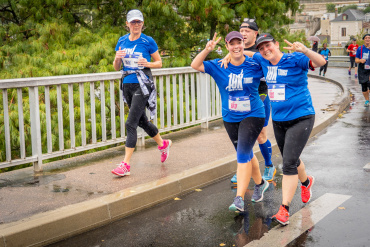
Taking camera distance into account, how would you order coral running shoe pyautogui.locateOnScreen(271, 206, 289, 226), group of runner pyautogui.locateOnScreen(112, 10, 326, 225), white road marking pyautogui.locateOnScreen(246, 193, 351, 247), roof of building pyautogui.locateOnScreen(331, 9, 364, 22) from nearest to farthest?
white road marking pyautogui.locateOnScreen(246, 193, 351, 247)
coral running shoe pyautogui.locateOnScreen(271, 206, 289, 226)
group of runner pyautogui.locateOnScreen(112, 10, 326, 225)
roof of building pyautogui.locateOnScreen(331, 9, 364, 22)

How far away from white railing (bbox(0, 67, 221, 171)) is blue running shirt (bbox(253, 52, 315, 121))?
9.76ft

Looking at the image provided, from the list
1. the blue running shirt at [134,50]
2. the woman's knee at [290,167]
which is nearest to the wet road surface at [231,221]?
the woman's knee at [290,167]

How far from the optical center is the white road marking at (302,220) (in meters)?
4.52

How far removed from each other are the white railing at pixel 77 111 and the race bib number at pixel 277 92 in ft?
9.65

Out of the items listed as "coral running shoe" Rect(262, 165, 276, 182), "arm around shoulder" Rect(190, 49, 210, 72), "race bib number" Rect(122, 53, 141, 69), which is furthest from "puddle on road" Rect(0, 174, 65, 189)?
"coral running shoe" Rect(262, 165, 276, 182)

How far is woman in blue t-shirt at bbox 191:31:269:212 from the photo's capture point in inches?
205

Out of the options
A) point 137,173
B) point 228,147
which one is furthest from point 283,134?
→ point 228,147

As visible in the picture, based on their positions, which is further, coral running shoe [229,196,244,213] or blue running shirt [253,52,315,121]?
coral running shoe [229,196,244,213]

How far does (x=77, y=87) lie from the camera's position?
766 cm

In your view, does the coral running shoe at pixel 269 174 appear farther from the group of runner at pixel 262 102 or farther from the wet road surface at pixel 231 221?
the group of runner at pixel 262 102

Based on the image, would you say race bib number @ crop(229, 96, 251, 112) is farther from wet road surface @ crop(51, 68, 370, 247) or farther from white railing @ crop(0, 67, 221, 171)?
white railing @ crop(0, 67, 221, 171)

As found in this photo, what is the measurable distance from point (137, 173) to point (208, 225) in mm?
1819

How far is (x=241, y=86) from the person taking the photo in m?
5.23

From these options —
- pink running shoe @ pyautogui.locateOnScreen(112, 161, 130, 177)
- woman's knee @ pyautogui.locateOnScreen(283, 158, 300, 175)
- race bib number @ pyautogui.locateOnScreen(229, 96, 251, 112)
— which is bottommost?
pink running shoe @ pyautogui.locateOnScreen(112, 161, 130, 177)
